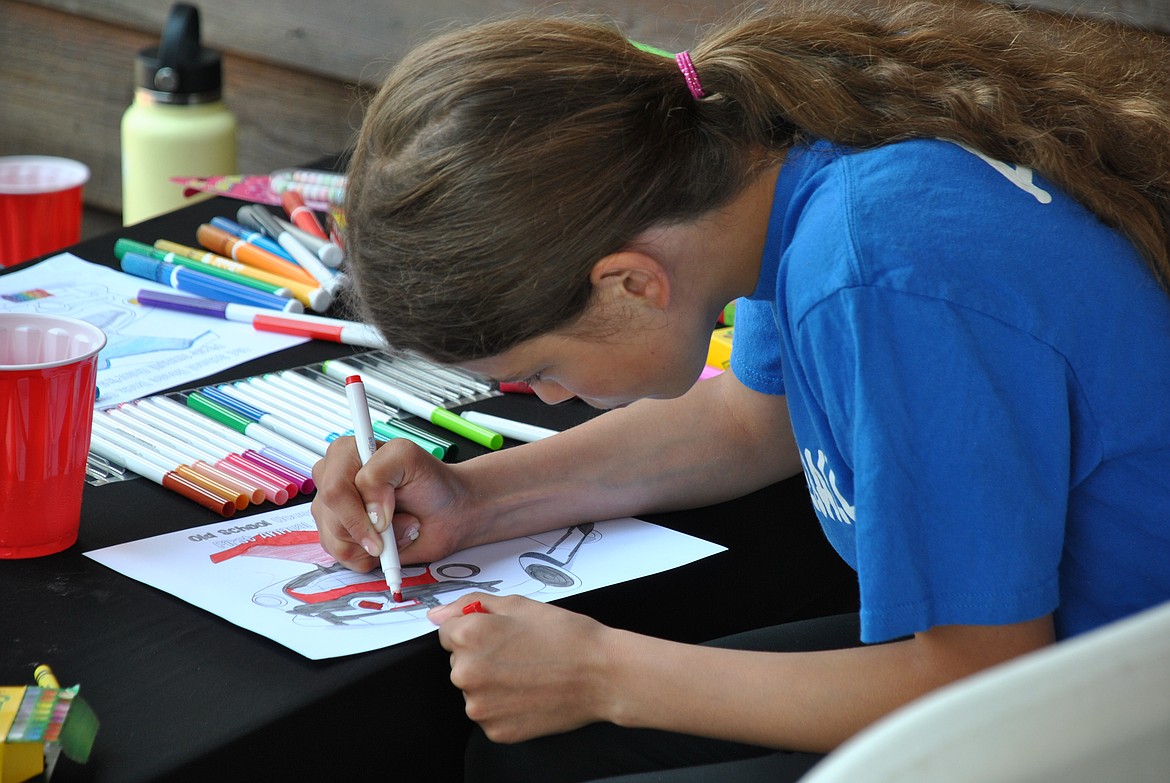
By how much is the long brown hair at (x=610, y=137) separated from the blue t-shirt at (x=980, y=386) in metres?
0.04

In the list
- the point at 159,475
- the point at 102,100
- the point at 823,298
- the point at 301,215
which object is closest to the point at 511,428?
the point at 159,475

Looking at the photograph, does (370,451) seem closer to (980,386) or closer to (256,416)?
(256,416)

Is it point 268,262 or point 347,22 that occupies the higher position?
point 347,22

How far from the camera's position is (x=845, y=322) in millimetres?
647

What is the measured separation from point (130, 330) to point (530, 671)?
0.60m

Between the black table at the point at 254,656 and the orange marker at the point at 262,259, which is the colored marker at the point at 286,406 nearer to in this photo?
the black table at the point at 254,656

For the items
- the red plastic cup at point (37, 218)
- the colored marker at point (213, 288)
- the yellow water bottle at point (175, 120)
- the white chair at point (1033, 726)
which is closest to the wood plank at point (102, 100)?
the yellow water bottle at point (175, 120)

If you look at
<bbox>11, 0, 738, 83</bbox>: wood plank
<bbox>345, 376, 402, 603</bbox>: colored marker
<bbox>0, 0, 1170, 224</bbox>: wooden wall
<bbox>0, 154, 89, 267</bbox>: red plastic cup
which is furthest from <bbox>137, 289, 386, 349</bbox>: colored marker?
<bbox>11, 0, 738, 83</bbox>: wood plank

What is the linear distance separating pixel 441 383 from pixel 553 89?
407 mm

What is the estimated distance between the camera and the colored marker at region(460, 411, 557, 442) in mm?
991

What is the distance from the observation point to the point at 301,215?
54.1 inches

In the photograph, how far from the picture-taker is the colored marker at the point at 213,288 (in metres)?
1.19

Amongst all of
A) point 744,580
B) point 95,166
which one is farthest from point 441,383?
point 95,166

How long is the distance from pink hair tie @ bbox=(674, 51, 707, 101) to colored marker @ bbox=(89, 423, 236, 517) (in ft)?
1.37
